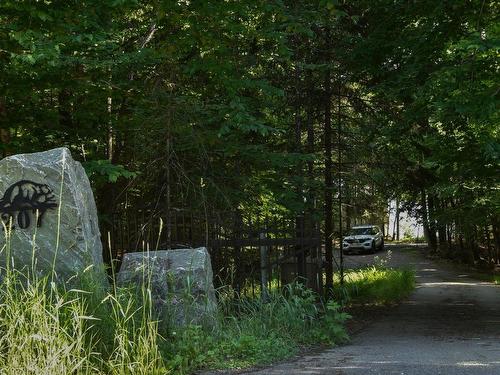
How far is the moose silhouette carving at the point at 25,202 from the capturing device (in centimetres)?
600

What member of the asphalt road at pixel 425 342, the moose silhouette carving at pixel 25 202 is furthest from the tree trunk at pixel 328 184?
the moose silhouette carving at pixel 25 202

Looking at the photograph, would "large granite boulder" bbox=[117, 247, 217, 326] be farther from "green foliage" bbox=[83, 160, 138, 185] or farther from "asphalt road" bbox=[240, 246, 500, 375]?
"green foliage" bbox=[83, 160, 138, 185]

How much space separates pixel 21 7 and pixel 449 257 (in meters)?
29.6

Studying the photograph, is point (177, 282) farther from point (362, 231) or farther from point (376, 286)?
point (362, 231)

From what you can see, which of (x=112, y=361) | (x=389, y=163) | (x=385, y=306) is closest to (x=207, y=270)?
(x=112, y=361)

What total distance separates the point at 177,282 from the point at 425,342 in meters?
4.10

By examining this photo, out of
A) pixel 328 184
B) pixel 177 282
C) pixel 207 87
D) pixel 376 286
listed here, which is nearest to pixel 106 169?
pixel 177 282

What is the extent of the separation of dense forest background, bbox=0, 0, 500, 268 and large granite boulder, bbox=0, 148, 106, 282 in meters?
1.56

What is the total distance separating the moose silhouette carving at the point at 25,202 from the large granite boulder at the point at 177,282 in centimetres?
111

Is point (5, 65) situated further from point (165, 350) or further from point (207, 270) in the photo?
point (165, 350)

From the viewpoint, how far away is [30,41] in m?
7.30

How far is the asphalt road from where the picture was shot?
5578 millimetres

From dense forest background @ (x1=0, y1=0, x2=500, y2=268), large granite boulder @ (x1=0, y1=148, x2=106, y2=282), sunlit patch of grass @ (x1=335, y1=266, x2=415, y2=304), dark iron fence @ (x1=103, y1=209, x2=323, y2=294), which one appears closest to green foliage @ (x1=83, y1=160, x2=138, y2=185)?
dense forest background @ (x1=0, y1=0, x2=500, y2=268)

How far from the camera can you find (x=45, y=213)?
6.01 metres
